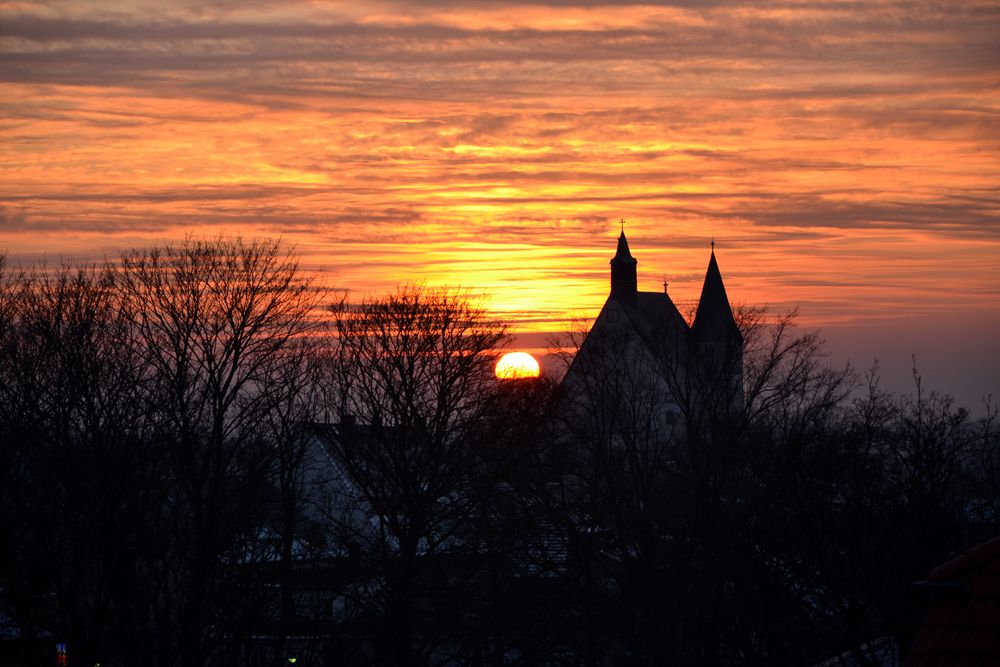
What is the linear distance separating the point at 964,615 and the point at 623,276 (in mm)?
100276

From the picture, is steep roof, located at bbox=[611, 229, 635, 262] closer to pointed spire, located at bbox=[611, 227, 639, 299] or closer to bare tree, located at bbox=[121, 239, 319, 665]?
pointed spire, located at bbox=[611, 227, 639, 299]

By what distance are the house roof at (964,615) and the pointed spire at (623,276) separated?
3900 inches

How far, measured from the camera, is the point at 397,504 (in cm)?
3000

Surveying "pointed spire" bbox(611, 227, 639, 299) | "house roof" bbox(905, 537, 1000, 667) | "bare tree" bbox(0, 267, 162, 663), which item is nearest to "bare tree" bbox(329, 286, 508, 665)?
"bare tree" bbox(0, 267, 162, 663)

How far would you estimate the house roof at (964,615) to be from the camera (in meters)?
6.95

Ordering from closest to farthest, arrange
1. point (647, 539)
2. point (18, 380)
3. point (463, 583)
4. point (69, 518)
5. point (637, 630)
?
point (69, 518) → point (18, 380) → point (463, 583) → point (637, 630) → point (647, 539)

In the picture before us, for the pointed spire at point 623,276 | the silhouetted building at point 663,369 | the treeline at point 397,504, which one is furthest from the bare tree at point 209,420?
the pointed spire at point 623,276

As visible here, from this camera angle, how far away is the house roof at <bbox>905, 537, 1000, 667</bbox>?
22.8ft

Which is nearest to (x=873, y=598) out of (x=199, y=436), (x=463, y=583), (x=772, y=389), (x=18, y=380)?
(x=463, y=583)

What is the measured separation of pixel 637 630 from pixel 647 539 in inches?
120

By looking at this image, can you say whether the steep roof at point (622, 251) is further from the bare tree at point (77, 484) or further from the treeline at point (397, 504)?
the bare tree at point (77, 484)

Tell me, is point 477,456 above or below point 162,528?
above

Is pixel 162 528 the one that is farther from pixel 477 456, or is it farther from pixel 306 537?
pixel 477 456

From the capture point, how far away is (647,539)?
32.9 m
